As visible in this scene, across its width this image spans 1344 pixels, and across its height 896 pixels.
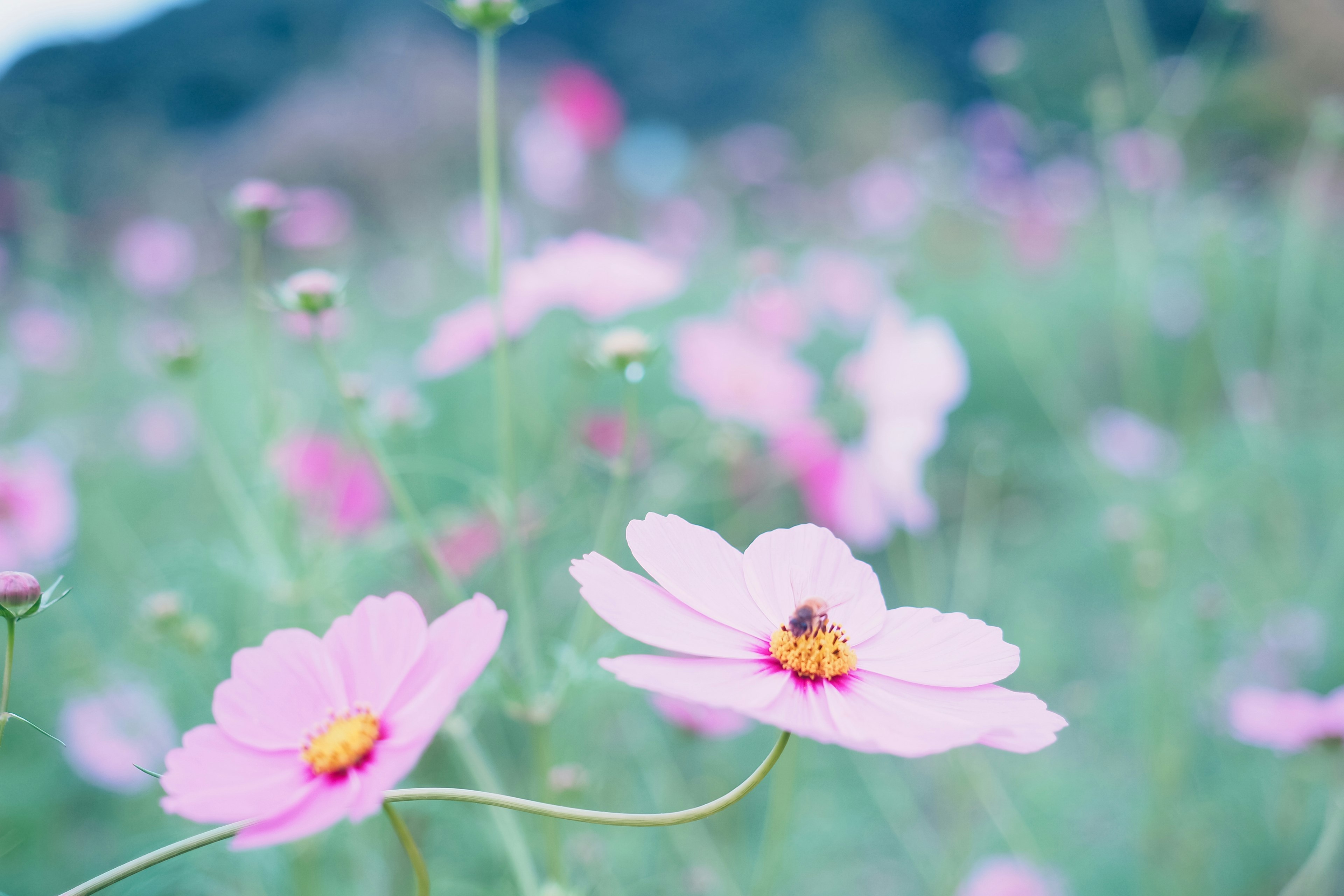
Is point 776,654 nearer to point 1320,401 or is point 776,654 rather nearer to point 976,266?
point 1320,401

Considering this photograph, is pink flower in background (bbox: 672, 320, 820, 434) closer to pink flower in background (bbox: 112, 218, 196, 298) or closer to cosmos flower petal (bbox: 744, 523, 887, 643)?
cosmos flower petal (bbox: 744, 523, 887, 643)

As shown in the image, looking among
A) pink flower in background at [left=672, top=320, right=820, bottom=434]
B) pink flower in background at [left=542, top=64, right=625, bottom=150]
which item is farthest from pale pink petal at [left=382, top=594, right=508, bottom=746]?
pink flower in background at [left=542, top=64, right=625, bottom=150]

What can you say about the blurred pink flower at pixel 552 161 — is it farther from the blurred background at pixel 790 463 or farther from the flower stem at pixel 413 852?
the flower stem at pixel 413 852

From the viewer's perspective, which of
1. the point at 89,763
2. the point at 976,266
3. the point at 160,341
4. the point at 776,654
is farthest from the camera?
the point at 976,266

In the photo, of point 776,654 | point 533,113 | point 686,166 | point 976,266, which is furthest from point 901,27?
point 776,654

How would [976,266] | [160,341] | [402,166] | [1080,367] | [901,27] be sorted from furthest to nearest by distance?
[901,27] → [402,166] → [976,266] → [1080,367] → [160,341]

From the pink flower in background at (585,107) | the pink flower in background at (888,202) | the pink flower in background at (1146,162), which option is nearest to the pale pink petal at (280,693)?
the pink flower in background at (1146,162)

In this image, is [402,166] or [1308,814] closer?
[1308,814]
